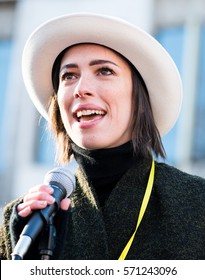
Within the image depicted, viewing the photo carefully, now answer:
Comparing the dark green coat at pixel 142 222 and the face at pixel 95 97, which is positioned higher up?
the face at pixel 95 97

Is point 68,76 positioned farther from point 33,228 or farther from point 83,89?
point 33,228

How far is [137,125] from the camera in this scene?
373cm

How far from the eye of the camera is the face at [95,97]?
3.58 metres

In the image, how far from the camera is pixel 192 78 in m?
11.3

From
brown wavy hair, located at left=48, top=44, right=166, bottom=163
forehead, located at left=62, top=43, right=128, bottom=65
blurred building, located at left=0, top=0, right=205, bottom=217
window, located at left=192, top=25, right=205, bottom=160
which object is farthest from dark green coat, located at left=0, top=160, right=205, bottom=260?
window, located at left=192, top=25, right=205, bottom=160

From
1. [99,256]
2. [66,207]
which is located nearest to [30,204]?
[66,207]

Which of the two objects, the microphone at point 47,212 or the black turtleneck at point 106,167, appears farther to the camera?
the black turtleneck at point 106,167

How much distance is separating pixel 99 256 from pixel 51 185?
0.54 metres

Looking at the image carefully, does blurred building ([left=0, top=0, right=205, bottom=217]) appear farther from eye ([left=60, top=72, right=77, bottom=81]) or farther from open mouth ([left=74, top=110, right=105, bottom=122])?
open mouth ([left=74, top=110, right=105, bottom=122])

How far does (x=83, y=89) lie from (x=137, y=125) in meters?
0.32

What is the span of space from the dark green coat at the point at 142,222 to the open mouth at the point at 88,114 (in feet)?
0.89

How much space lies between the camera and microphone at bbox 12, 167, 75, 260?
2744 millimetres

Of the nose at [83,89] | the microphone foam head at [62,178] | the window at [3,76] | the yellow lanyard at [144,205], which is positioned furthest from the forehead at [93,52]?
the window at [3,76]

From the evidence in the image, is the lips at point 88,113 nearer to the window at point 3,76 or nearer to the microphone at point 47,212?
the microphone at point 47,212
